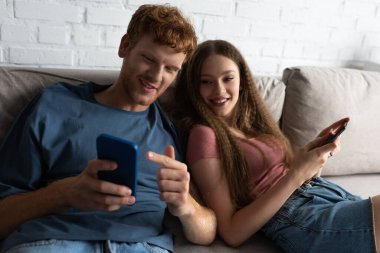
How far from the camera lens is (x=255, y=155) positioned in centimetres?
125

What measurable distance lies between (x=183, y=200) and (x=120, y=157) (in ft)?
0.76

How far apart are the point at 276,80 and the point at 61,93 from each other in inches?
33.0

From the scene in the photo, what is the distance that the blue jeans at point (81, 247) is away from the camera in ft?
2.89

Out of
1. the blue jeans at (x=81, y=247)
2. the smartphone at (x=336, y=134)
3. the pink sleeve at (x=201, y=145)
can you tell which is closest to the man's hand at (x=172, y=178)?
the blue jeans at (x=81, y=247)

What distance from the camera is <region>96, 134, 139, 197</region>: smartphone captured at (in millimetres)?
765

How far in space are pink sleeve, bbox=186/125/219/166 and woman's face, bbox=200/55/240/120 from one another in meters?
0.11

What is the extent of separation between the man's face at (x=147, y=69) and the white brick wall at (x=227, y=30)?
1.64 ft

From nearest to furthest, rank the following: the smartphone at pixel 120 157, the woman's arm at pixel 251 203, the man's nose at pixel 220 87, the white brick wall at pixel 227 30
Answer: the smartphone at pixel 120 157 → the woman's arm at pixel 251 203 → the man's nose at pixel 220 87 → the white brick wall at pixel 227 30

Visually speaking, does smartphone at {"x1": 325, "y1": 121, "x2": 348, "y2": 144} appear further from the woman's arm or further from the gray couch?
the gray couch

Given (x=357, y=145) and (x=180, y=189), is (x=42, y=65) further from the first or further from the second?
(x=357, y=145)

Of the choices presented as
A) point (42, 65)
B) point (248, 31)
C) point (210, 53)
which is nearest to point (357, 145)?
point (248, 31)

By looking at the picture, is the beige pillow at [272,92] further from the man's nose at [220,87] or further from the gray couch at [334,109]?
the man's nose at [220,87]

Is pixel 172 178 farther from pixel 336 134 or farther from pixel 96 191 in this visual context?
pixel 336 134

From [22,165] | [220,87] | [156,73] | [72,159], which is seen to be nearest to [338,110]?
[220,87]
